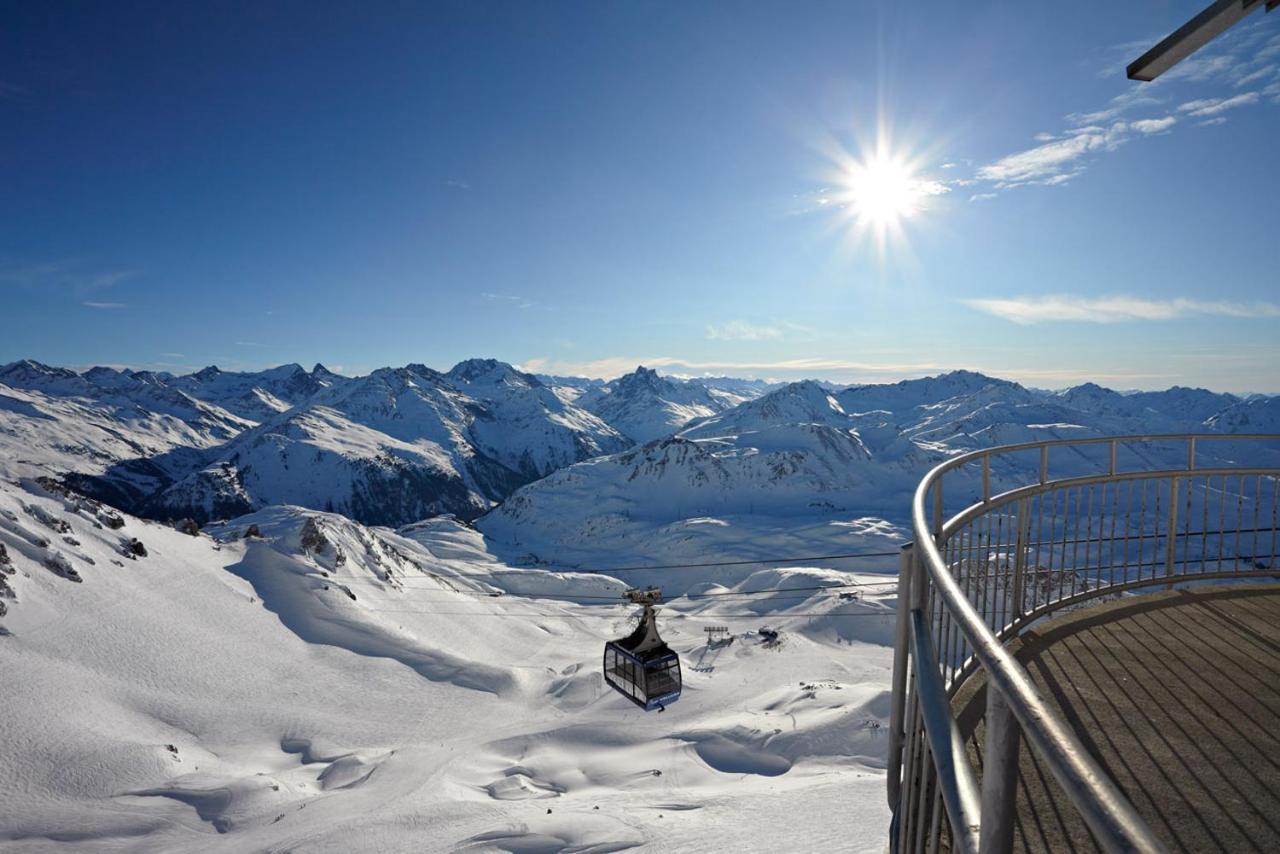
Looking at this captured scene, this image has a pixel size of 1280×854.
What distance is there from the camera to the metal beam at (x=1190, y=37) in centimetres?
457

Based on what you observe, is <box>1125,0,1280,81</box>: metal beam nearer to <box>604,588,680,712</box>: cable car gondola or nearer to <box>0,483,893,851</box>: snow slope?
<box>604,588,680,712</box>: cable car gondola

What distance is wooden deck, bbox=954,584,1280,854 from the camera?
3.60m

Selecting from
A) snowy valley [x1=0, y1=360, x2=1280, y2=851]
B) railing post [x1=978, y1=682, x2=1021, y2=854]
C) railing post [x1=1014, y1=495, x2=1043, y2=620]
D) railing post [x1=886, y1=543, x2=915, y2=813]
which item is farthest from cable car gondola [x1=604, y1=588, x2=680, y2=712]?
railing post [x1=978, y1=682, x2=1021, y2=854]

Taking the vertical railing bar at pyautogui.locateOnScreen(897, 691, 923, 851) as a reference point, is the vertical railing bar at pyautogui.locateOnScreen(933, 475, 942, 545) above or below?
above

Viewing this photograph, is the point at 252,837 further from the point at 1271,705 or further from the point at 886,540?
the point at 886,540

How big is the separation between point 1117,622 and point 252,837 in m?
29.7

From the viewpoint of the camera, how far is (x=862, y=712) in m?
39.1

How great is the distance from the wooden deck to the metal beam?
17.1 feet

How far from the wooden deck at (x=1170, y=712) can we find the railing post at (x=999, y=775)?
2.33 meters

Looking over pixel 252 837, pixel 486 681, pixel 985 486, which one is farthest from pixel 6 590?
pixel 985 486

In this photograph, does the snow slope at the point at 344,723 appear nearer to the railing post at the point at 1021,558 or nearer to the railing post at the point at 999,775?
the railing post at the point at 1021,558

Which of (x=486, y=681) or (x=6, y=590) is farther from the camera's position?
(x=486, y=681)

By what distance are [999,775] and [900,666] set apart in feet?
8.13

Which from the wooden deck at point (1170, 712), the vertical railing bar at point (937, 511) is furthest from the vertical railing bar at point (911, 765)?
the vertical railing bar at point (937, 511)
